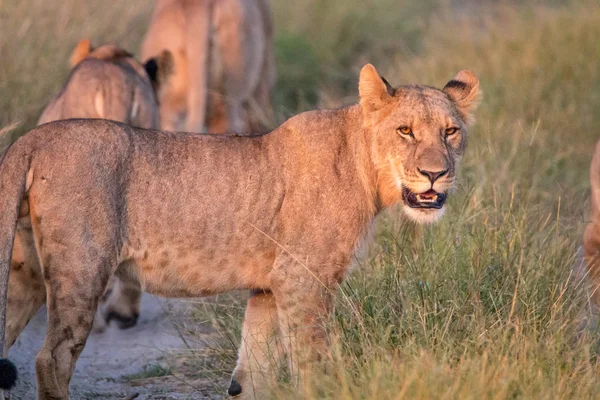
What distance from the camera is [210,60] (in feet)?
26.8

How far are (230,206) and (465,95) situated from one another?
3.78ft

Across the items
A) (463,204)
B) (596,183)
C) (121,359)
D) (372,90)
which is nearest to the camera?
(372,90)

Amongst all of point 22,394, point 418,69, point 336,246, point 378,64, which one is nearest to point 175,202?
point 336,246

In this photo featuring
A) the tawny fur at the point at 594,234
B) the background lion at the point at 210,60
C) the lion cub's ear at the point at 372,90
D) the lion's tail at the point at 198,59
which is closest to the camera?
the lion cub's ear at the point at 372,90

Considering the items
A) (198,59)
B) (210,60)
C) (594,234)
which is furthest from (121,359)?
(210,60)

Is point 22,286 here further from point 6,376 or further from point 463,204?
point 463,204

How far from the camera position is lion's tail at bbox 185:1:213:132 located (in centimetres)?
780

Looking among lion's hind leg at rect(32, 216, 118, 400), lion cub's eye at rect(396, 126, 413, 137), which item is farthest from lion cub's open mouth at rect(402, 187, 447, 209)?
lion's hind leg at rect(32, 216, 118, 400)

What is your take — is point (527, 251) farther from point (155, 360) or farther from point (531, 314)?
point (155, 360)

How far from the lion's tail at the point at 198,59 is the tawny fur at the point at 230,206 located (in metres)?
3.09

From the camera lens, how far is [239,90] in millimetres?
8477

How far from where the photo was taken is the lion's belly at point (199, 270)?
4434 millimetres

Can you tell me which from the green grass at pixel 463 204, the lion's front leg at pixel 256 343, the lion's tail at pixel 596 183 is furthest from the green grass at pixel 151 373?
the lion's tail at pixel 596 183

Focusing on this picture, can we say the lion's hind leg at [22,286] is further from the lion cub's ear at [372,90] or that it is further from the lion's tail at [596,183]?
the lion's tail at [596,183]
